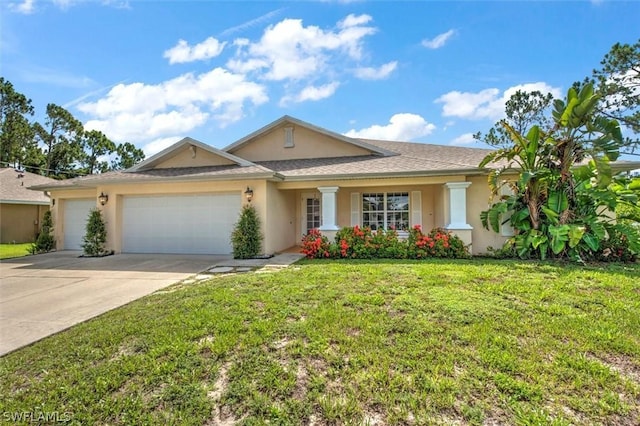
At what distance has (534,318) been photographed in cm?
410

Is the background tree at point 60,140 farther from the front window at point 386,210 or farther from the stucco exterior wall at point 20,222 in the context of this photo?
the front window at point 386,210

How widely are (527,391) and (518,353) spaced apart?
64 centimetres

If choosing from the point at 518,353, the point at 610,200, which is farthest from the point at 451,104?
the point at 518,353

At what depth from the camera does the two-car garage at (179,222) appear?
36.1 feet

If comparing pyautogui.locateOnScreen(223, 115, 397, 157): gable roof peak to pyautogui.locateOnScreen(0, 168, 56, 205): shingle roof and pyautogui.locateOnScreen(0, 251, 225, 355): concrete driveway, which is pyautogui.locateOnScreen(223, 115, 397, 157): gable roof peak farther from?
pyautogui.locateOnScreen(0, 168, 56, 205): shingle roof

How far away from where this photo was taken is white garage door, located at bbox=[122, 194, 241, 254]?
36.1ft

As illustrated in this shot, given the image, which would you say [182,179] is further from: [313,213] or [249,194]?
[313,213]

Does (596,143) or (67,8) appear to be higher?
(67,8)

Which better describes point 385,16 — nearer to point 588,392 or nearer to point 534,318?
point 534,318

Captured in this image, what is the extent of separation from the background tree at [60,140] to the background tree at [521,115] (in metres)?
36.6

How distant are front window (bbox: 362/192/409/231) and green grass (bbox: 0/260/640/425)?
702 centimetres

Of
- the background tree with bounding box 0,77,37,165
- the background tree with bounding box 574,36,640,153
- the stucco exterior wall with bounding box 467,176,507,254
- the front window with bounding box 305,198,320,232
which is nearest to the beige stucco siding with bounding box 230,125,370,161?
the front window with bounding box 305,198,320,232

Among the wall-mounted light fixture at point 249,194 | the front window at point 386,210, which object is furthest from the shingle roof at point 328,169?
the front window at point 386,210

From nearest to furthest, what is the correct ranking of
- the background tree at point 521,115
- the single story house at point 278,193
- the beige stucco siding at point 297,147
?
the single story house at point 278,193 → the beige stucco siding at point 297,147 → the background tree at point 521,115
